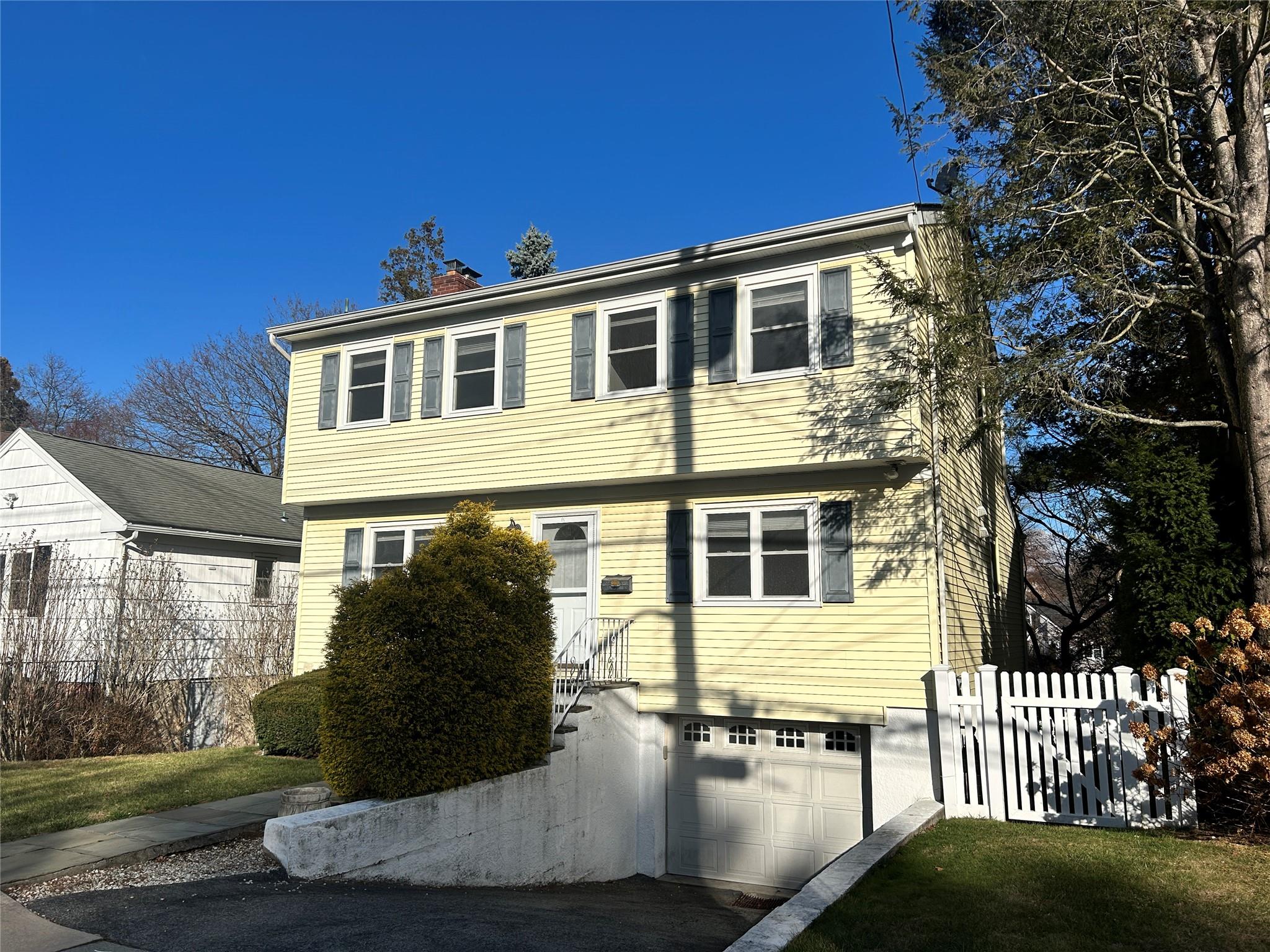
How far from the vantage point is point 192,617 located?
17.8 metres

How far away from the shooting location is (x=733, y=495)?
41.0 feet

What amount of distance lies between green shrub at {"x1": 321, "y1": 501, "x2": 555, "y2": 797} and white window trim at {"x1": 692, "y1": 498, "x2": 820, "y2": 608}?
336 cm

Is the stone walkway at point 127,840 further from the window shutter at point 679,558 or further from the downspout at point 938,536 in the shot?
the downspout at point 938,536

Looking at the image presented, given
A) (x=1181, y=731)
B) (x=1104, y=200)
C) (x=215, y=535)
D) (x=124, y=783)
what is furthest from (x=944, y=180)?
(x=215, y=535)

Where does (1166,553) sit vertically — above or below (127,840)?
above

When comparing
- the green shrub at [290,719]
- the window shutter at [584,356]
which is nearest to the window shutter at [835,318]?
the window shutter at [584,356]

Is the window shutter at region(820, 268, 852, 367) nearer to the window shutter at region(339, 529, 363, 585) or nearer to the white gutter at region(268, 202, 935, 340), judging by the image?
the white gutter at region(268, 202, 935, 340)

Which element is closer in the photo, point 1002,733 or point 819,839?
point 1002,733

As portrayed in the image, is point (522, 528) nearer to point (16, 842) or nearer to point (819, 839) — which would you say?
point (819, 839)

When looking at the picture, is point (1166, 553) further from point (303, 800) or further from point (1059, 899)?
point (303, 800)

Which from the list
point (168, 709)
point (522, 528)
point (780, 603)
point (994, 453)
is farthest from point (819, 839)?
point (168, 709)

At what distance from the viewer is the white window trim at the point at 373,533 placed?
1480 centimetres

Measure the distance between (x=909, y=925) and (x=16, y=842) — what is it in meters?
8.04

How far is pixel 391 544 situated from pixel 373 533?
0.36 meters
